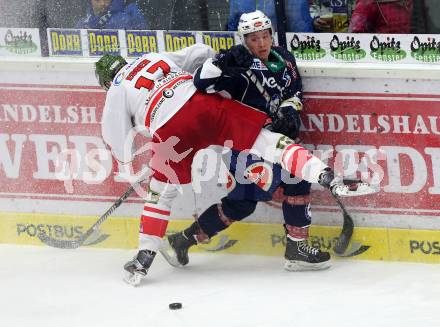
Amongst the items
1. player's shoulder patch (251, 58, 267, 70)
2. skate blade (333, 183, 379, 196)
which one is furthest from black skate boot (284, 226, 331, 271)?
player's shoulder patch (251, 58, 267, 70)

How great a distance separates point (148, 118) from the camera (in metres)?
5.68

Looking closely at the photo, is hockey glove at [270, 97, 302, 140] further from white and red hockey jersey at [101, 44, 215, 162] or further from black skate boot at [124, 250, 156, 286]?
black skate boot at [124, 250, 156, 286]

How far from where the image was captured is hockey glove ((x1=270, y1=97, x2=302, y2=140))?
5.57 meters

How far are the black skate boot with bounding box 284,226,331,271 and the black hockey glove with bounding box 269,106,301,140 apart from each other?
0.54m

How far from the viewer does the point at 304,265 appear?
18.6ft

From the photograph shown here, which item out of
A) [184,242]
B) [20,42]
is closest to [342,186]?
[184,242]

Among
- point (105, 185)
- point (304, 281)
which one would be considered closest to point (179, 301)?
point (304, 281)

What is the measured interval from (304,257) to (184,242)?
2.09ft

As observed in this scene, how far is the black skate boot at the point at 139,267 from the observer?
5609 millimetres

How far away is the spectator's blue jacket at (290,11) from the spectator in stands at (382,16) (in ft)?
0.79

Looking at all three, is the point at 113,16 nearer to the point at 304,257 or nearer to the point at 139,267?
the point at 139,267

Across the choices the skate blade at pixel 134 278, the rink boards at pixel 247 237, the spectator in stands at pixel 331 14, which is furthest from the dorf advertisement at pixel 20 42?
the spectator in stands at pixel 331 14

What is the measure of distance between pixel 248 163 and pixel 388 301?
104cm

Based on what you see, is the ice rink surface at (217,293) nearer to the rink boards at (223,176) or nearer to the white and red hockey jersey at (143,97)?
the rink boards at (223,176)
